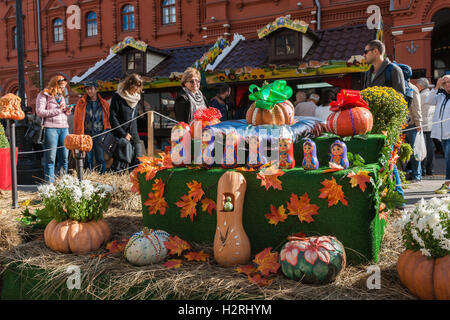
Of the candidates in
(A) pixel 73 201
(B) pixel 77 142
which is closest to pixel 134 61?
(B) pixel 77 142

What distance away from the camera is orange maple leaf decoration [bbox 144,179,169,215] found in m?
2.63

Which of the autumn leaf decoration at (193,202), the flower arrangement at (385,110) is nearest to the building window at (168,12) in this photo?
the flower arrangement at (385,110)

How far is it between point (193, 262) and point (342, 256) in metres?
0.92

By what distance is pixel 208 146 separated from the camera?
2.50 metres

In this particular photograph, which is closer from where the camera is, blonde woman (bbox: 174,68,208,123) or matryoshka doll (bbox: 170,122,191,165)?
matryoshka doll (bbox: 170,122,191,165)

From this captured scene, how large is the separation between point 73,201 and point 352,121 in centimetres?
211

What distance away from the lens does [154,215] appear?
273 cm

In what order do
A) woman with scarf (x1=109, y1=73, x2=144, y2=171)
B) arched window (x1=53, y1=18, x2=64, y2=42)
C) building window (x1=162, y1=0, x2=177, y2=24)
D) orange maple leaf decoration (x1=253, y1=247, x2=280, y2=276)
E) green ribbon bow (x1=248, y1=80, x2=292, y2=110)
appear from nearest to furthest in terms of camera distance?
orange maple leaf decoration (x1=253, y1=247, x2=280, y2=276)
green ribbon bow (x1=248, y1=80, x2=292, y2=110)
woman with scarf (x1=109, y1=73, x2=144, y2=171)
building window (x1=162, y1=0, x2=177, y2=24)
arched window (x1=53, y1=18, x2=64, y2=42)

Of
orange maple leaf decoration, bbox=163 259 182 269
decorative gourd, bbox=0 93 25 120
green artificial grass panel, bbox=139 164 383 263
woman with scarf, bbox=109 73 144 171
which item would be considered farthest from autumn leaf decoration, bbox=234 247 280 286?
decorative gourd, bbox=0 93 25 120

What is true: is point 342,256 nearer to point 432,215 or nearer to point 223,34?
point 432,215

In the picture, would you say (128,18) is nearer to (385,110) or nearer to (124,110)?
(124,110)

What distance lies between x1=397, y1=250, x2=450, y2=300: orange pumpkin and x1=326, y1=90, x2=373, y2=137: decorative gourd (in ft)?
3.29

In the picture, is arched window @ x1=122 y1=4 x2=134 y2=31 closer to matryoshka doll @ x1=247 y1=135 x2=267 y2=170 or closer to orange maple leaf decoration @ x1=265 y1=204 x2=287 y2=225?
matryoshka doll @ x1=247 y1=135 x2=267 y2=170

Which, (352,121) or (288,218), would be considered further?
(352,121)
